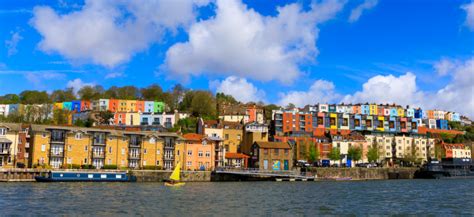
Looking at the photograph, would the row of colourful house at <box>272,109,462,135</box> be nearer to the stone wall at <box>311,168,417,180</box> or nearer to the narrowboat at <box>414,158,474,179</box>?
the stone wall at <box>311,168,417,180</box>

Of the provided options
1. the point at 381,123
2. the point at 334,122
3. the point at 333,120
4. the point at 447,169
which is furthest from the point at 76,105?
the point at 447,169

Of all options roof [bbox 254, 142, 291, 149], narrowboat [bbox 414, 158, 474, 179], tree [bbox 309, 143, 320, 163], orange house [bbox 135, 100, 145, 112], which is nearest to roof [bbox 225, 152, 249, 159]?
roof [bbox 254, 142, 291, 149]

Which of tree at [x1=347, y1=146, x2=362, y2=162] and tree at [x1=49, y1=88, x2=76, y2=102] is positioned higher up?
tree at [x1=49, y1=88, x2=76, y2=102]

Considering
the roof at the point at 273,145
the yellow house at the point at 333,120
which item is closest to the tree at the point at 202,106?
the yellow house at the point at 333,120

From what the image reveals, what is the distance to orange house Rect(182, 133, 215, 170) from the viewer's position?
9188 centimetres

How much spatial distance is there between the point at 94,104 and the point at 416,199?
12615 cm

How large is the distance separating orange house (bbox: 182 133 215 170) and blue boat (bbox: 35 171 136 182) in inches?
611

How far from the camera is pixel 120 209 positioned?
124 feet

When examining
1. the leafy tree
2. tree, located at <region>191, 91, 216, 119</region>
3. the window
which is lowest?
the window

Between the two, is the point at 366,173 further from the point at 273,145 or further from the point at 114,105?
the point at 114,105

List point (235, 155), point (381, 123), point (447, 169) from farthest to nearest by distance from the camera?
point (381, 123), point (447, 169), point (235, 155)

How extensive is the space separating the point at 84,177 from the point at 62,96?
107 meters

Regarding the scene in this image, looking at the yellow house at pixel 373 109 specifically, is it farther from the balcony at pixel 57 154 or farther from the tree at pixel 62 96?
the balcony at pixel 57 154

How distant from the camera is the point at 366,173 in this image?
108 m
